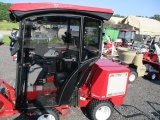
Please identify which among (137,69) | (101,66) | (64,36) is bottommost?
(137,69)

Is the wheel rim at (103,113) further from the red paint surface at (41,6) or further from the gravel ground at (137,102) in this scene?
the red paint surface at (41,6)

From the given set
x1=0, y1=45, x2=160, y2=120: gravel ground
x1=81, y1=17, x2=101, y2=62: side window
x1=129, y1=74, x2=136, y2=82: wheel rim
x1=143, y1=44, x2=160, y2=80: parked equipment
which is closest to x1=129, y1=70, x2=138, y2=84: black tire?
x1=129, y1=74, x2=136, y2=82: wheel rim

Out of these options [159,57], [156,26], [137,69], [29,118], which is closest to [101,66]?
[29,118]

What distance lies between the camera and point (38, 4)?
2.60 metres

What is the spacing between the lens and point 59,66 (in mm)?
3471

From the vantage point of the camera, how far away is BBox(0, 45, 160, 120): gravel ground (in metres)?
4.16

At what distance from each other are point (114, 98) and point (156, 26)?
1827 cm

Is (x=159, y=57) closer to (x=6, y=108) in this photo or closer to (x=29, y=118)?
(x=29, y=118)

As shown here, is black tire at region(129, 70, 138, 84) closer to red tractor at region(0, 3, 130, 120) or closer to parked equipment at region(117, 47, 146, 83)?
parked equipment at region(117, 47, 146, 83)

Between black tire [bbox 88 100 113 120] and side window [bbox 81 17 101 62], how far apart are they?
1.03 m

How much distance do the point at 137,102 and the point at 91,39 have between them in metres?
2.69

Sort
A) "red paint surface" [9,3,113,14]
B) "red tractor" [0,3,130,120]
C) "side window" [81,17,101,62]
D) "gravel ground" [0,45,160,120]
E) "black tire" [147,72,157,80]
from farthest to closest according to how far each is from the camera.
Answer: "black tire" [147,72,157,80] < "gravel ground" [0,45,160,120] < "side window" [81,17,101,62] < "red tractor" [0,3,130,120] < "red paint surface" [9,3,113,14]

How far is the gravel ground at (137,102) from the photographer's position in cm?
416

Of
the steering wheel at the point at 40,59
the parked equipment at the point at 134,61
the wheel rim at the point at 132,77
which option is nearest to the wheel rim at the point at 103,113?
the steering wheel at the point at 40,59
